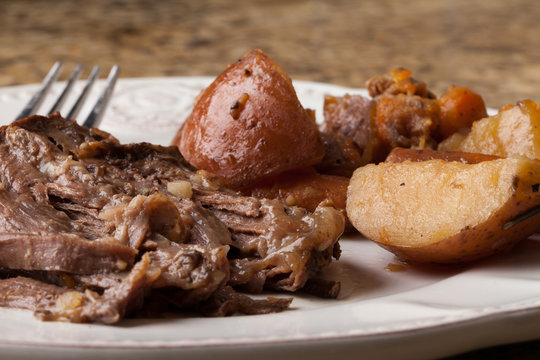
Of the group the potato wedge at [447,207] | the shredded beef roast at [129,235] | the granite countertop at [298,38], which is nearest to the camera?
the shredded beef roast at [129,235]

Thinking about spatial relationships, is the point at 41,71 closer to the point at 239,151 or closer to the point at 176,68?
the point at 176,68

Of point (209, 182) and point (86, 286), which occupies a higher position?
point (209, 182)

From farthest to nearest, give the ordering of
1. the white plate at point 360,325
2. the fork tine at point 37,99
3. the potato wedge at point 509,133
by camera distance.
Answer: the fork tine at point 37,99, the potato wedge at point 509,133, the white plate at point 360,325

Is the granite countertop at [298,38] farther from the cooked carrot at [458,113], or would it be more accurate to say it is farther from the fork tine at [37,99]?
the cooked carrot at [458,113]

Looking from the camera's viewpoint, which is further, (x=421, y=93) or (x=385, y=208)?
(x=421, y=93)

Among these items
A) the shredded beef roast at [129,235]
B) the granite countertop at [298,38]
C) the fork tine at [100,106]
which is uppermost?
the granite countertop at [298,38]

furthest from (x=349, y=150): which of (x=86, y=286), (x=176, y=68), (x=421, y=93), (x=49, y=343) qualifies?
(x=176, y=68)

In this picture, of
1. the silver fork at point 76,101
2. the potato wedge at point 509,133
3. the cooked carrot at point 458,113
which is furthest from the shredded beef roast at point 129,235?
the silver fork at point 76,101
